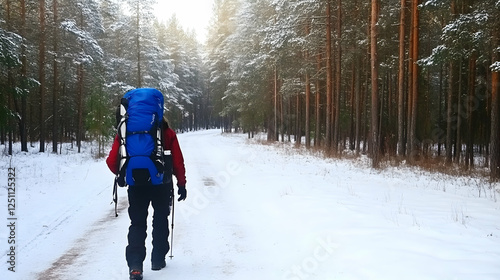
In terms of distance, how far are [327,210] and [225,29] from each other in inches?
1833

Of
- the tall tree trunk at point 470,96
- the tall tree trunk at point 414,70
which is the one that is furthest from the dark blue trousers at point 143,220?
the tall tree trunk at point 470,96

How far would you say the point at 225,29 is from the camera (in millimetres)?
50125

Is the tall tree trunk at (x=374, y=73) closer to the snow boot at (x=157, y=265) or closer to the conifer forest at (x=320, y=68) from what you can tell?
the conifer forest at (x=320, y=68)

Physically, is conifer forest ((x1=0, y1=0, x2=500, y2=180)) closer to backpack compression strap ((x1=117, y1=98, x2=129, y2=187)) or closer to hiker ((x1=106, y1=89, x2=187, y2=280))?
hiker ((x1=106, y1=89, x2=187, y2=280))

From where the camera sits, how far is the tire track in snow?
4.38m

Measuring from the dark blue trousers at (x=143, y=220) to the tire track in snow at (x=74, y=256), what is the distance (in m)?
0.90

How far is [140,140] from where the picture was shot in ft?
13.6

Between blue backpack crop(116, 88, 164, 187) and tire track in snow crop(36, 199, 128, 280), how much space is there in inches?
57.7

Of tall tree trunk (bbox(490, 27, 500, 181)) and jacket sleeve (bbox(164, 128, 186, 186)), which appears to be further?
tall tree trunk (bbox(490, 27, 500, 181))

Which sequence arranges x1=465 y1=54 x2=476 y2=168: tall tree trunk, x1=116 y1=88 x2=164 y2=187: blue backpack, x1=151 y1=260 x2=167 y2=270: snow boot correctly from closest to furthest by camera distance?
x1=116 y1=88 x2=164 y2=187: blue backpack → x1=151 y1=260 x2=167 y2=270: snow boot → x1=465 y1=54 x2=476 y2=168: tall tree trunk

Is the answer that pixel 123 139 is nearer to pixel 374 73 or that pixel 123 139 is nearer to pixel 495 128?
pixel 495 128

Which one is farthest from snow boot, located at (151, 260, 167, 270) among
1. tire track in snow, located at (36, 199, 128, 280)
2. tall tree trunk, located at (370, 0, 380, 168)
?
tall tree trunk, located at (370, 0, 380, 168)

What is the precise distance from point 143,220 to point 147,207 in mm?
172

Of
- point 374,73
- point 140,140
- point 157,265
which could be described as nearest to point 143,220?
point 157,265
